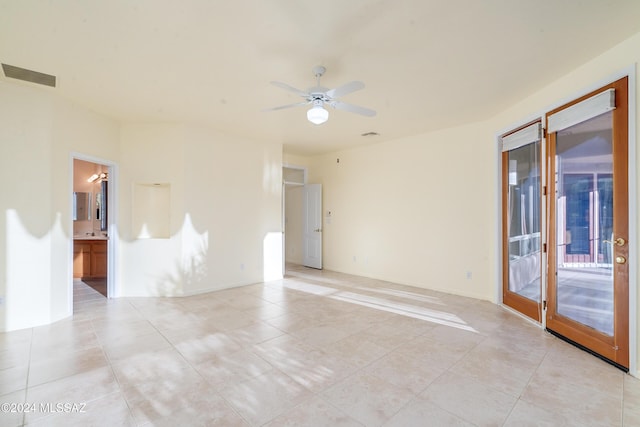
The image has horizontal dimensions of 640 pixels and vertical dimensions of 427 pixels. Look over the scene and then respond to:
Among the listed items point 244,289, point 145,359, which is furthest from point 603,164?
point 244,289

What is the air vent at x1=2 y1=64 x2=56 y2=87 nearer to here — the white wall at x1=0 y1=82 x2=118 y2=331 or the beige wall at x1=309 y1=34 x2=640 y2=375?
the white wall at x1=0 y1=82 x2=118 y2=331

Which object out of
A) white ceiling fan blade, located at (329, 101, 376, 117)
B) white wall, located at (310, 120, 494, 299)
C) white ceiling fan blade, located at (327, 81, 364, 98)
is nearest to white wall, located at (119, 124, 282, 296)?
white wall, located at (310, 120, 494, 299)

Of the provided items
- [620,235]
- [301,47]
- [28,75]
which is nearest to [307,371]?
[301,47]

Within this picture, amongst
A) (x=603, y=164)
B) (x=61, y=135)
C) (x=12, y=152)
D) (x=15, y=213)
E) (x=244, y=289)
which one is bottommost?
(x=244, y=289)

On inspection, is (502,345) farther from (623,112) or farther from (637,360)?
(623,112)

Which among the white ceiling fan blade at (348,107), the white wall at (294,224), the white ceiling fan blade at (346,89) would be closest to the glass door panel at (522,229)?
the white ceiling fan blade at (348,107)

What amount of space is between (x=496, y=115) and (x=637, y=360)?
324 cm

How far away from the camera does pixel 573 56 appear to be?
2736mm

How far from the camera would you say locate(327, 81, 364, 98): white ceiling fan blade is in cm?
246

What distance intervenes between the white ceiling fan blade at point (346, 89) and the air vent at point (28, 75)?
10.0 feet

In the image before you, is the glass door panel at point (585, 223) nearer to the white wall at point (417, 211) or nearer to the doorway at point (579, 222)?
the doorway at point (579, 222)

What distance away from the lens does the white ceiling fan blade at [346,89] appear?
246cm

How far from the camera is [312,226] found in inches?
284

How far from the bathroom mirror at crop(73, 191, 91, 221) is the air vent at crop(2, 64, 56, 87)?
13.0ft
